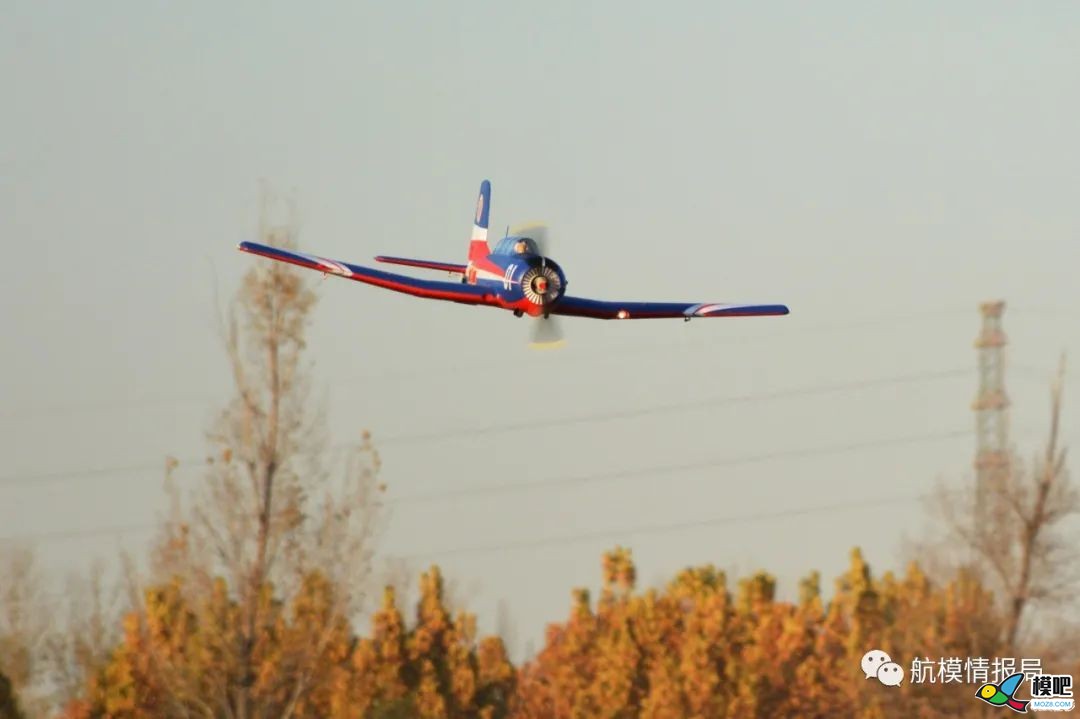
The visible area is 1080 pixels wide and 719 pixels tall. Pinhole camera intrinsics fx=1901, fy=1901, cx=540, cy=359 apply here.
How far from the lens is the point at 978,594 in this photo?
55.4 m

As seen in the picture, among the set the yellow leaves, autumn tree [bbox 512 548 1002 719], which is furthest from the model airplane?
autumn tree [bbox 512 548 1002 719]

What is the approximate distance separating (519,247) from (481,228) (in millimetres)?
4969

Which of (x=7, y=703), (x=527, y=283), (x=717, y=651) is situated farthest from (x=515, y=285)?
(x=717, y=651)

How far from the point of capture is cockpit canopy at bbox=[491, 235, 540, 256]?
3575 centimetres

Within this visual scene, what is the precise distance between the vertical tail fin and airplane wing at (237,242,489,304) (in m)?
1.95

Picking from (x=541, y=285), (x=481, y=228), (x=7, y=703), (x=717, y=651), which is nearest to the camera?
(x=541, y=285)

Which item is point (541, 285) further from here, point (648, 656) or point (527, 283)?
point (648, 656)

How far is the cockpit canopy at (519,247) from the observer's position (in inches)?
1407

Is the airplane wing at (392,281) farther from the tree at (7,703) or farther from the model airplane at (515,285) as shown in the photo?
the tree at (7,703)

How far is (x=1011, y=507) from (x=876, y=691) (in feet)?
38.6

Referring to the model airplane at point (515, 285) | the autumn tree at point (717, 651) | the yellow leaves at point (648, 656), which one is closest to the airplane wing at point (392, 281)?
the model airplane at point (515, 285)

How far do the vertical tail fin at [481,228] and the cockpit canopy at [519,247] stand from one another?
1483 mm

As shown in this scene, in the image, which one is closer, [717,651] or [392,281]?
[392,281]

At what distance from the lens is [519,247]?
117 ft
